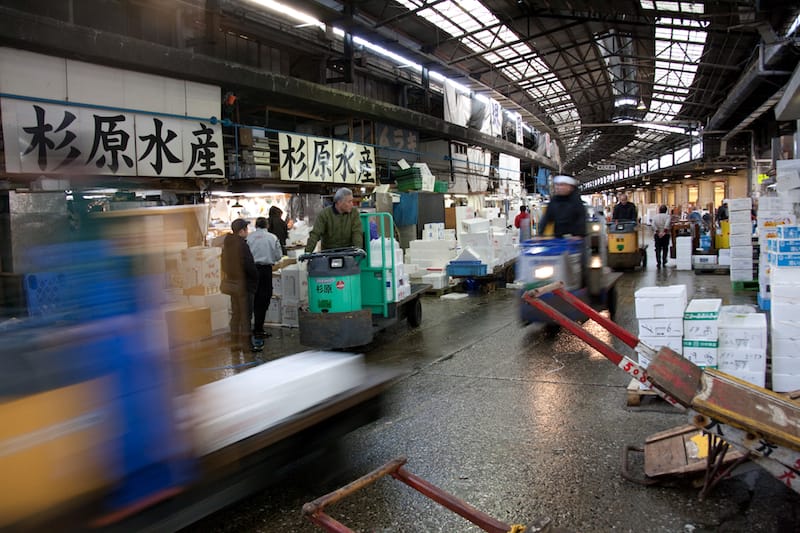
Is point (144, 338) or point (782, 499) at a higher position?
point (144, 338)

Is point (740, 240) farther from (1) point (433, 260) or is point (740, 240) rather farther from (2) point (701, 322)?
(2) point (701, 322)

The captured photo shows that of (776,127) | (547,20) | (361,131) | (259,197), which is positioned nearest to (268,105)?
(259,197)

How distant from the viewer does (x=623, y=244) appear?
16156mm

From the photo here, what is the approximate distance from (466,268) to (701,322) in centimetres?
805

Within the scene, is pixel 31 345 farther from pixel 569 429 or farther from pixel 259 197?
pixel 259 197

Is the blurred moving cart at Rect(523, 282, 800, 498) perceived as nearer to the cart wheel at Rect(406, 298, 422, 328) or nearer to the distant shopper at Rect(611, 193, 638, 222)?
the cart wheel at Rect(406, 298, 422, 328)

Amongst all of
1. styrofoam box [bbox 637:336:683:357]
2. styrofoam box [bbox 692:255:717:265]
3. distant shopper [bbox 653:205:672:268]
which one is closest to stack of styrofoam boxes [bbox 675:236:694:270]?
styrofoam box [bbox 692:255:717:265]

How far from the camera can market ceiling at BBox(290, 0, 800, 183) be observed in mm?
13602

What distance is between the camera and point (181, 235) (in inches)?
400

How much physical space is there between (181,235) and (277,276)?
1.90 m

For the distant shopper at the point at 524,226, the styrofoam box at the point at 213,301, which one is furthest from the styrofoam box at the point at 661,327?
the distant shopper at the point at 524,226

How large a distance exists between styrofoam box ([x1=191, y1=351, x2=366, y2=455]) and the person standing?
14.7 feet

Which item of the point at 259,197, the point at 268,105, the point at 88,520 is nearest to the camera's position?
the point at 88,520

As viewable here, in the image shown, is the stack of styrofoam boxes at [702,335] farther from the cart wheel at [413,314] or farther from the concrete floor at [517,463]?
the cart wheel at [413,314]
